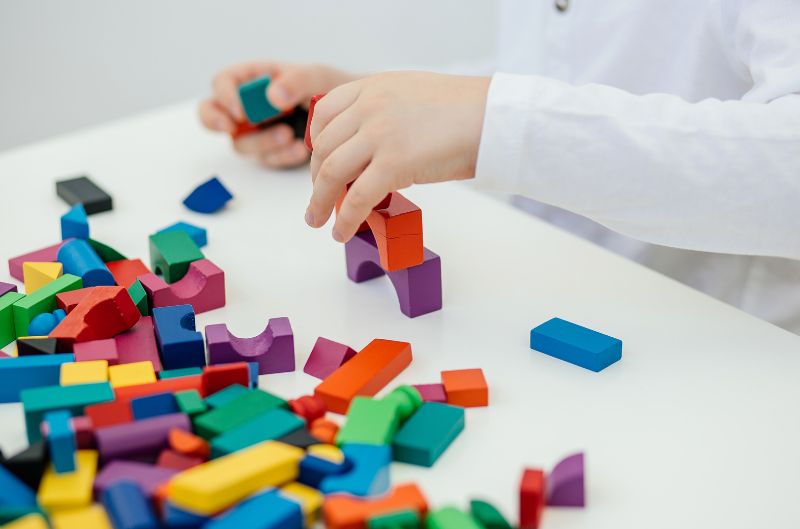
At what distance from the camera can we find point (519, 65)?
3.36 feet

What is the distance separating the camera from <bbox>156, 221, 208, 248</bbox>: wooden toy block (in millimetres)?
752

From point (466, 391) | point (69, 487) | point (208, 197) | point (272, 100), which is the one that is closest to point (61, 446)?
point (69, 487)

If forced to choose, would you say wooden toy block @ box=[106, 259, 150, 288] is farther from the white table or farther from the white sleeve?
the white sleeve

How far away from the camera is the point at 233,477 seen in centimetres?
44

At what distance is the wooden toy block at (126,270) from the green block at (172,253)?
0.01 meters

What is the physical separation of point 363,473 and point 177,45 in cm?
161

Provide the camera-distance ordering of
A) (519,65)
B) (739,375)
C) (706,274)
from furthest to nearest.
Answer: (519,65) < (706,274) < (739,375)

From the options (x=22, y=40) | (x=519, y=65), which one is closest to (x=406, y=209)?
(x=519, y=65)

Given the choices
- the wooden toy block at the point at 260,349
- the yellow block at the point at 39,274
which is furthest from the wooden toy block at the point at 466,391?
the yellow block at the point at 39,274

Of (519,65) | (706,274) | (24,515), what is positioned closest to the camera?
(24,515)

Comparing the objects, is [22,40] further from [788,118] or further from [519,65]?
[788,118]

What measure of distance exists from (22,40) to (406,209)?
145cm

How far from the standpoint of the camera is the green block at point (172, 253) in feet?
2.24

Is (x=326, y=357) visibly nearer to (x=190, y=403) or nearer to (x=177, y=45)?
(x=190, y=403)
